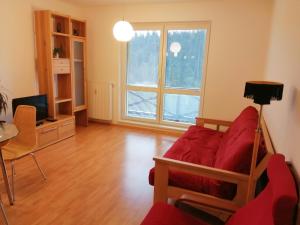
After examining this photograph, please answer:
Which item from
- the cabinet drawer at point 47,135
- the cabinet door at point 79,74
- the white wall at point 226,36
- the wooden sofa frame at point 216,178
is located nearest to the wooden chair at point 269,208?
the wooden sofa frame at point 216,178

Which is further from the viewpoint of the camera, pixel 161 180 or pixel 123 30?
pixel 123 30

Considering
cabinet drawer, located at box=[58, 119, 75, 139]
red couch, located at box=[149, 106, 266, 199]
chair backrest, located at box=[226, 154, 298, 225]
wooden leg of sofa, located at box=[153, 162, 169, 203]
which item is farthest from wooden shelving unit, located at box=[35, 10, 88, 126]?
chair backrest, located at box=[226, 154, 298, 225]

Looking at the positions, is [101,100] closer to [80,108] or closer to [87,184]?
[80,108]

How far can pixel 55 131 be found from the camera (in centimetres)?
400

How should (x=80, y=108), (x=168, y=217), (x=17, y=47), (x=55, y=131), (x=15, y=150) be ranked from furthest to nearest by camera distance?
(x=80, y=108)
(x=55, y=131)
(x=17, y=47)
(x=15, y=150)
(x=168, y=217)

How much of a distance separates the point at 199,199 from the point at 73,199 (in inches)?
54.5

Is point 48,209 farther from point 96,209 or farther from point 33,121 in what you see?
point 33,121

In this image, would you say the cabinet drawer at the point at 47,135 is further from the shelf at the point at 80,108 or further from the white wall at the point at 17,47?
the shelf at the point at 80,108

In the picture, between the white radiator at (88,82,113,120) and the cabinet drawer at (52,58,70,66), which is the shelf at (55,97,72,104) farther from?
the white radiator at (88,82,113,120)

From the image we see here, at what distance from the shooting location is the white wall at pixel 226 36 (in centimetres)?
391

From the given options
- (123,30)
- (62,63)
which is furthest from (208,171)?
(62,63)

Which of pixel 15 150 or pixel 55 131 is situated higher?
pixel 15 150

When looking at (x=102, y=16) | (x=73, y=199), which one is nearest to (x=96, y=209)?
(x=73, y=199)

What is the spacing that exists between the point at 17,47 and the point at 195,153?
3.19 meters
